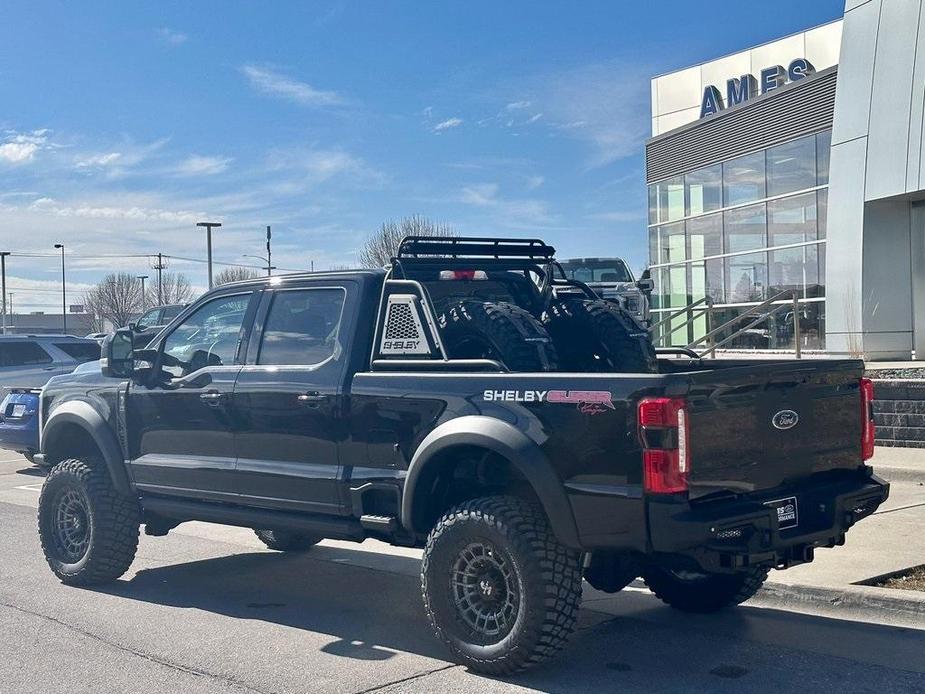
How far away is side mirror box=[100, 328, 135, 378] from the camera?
7453 mm

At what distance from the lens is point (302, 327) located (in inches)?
264

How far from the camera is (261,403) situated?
21.7 feet

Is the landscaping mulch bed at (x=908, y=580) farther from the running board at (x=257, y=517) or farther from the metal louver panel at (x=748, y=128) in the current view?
the metal louver panel at (x=748, y=128)

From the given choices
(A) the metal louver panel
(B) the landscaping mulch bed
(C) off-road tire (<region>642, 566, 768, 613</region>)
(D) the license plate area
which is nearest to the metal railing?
(A) the metal louver panel

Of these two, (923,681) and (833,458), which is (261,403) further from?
(923,681)

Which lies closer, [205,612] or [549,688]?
[549,688]

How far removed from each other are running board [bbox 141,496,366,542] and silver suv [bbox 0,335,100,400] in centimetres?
1078

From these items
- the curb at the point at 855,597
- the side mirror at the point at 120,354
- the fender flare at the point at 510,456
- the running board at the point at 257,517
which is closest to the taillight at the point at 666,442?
the fender flare at the point at 510,456

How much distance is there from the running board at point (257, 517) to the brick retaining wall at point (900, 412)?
775 centimetres

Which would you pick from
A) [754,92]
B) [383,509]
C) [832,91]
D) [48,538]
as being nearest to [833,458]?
[383,509]

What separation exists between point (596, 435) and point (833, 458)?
141 centimetres

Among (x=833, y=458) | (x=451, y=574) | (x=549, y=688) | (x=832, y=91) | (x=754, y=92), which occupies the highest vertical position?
(x=754, y=92)

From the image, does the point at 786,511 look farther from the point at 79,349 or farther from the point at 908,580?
the point at 79,349

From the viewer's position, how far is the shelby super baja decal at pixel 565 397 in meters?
4.99
